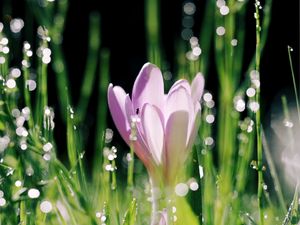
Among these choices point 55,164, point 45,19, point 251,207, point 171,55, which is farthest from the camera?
point 171,55

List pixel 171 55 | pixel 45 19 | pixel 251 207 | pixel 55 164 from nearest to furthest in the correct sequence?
pixel 55 164 → pixel 45 19 → pixel 251 207 → pixel 171 55

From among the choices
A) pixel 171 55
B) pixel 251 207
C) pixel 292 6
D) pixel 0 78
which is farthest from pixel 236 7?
pixel 292 6

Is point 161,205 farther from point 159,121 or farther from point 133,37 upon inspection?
point 133,37

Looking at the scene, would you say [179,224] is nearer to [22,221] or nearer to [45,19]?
[22,221]

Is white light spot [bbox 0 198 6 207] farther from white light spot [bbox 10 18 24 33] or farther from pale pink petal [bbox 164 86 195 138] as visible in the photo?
white light spot [bbox 10 18 24 33]

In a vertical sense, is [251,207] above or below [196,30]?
below

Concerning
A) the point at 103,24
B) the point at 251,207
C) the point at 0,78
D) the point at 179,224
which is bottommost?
the point at 251,207

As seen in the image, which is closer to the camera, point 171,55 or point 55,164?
point 55,164
